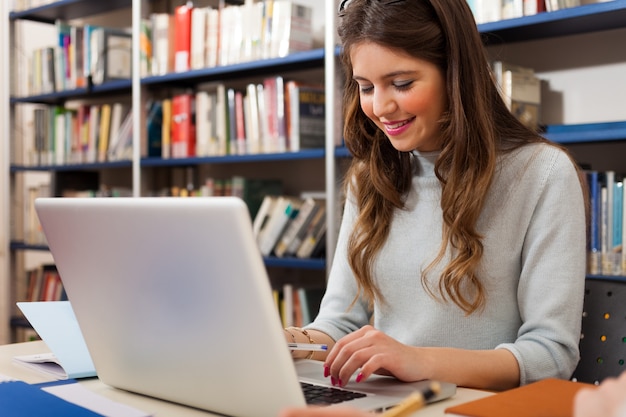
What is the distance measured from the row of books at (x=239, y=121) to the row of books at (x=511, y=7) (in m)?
0.68

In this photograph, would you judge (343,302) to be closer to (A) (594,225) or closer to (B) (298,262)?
(A) (594,225)

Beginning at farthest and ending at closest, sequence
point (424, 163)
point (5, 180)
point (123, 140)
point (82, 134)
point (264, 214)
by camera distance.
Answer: point (5, 180) < point (82, 134) < point (123, 140) < point (264, 214) < point (424, 163)

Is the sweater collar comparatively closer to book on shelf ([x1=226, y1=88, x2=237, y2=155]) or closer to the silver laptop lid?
the silver laptop lid

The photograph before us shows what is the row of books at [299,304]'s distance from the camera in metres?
2.78

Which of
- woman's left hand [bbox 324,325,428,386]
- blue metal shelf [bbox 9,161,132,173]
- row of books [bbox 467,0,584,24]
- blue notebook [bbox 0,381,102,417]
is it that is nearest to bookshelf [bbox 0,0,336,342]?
blue metal shelf [bbox 9,161,132,173]

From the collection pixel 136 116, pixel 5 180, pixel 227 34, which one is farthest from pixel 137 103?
pixel 5 180

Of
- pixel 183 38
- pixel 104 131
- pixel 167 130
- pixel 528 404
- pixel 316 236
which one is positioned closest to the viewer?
pixel 528 404

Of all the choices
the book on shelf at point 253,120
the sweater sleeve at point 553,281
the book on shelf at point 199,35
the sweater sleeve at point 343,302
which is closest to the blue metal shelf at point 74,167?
the book on shelf at point 199,35

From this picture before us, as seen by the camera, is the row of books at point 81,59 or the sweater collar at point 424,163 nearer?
the sweater collar at point 424,163

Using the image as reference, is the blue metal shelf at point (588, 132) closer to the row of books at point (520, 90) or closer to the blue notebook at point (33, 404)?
the row of books at point (520, 90)

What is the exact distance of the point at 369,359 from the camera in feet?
3.33

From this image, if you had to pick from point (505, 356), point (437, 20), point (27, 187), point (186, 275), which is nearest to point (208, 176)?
point (27, 187)

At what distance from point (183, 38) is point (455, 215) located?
1953mm

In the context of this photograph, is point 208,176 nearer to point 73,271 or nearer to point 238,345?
point 73,271
